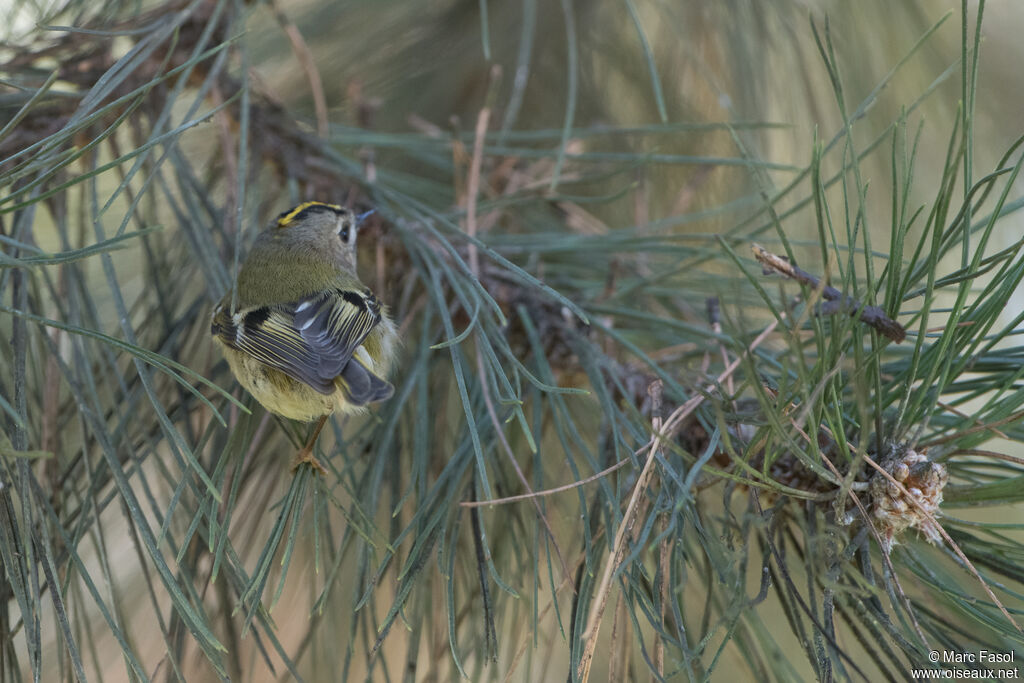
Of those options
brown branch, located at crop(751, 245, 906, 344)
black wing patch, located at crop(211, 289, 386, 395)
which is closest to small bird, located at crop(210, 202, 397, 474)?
black wing patch, located at crop(211, 289, 386, 395)

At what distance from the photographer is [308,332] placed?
3.70 ft

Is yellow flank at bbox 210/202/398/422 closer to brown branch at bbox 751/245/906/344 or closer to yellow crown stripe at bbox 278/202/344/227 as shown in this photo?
yellow crown stripe at bbox 278/202/344/227

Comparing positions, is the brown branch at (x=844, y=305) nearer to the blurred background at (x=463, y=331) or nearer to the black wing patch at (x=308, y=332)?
the blurred background at (x=463, y=331)

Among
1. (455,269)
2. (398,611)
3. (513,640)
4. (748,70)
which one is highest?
(748,70)

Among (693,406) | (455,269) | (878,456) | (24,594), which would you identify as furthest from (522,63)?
(24,594)

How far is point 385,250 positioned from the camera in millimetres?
1173

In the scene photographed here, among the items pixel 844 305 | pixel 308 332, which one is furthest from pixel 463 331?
pixel 844 305

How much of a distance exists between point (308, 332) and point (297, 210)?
20cm

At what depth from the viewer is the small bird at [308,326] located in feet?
3.32

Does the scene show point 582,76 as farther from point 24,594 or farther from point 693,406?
point 24,594

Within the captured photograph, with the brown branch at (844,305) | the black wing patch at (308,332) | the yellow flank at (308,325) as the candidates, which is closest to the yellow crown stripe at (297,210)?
the yellow flank at (308,325)

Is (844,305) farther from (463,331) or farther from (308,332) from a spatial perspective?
(308,332)

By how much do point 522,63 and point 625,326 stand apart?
390mm

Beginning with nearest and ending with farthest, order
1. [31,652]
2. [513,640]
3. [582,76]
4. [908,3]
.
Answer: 1. [31,652]
2. [513,640]
3. [908,3]
4. [582,76]
